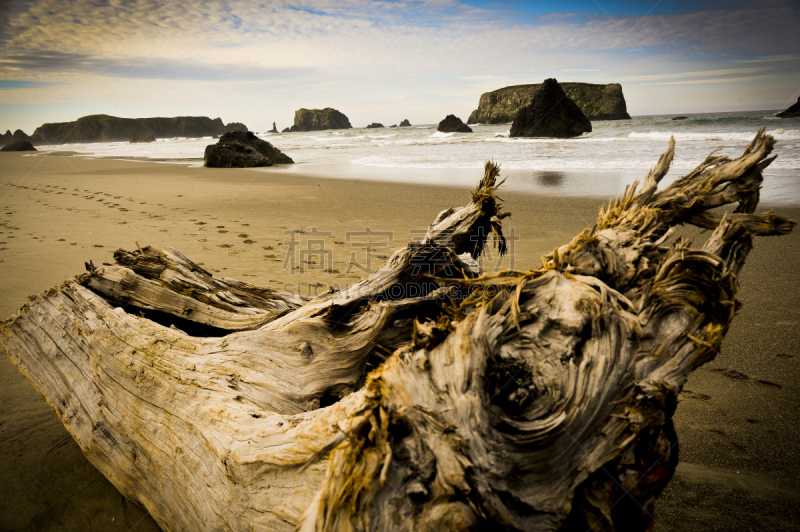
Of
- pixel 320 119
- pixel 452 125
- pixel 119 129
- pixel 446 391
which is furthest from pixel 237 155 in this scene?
pixel 119 129

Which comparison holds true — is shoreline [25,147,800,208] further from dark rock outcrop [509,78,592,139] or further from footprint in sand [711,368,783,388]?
dark rock outcrop [509,78,592,139]

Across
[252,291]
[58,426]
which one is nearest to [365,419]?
[252,291]

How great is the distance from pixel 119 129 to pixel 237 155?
74.2 m

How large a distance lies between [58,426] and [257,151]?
1723 centimetres

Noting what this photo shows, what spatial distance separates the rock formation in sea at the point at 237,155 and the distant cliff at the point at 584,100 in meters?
51.8

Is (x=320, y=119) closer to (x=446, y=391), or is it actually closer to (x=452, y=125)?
(x=452, y=125)

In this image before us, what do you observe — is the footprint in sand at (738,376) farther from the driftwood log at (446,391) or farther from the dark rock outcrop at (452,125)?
the dark rock outcrop at (452,125)

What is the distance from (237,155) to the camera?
17578 mm

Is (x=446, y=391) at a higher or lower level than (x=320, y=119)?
lower

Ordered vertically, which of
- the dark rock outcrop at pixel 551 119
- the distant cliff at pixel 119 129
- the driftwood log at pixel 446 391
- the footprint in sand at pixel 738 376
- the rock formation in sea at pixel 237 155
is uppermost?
the distant cliff at pixel 119 129

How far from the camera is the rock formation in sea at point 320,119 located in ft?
257

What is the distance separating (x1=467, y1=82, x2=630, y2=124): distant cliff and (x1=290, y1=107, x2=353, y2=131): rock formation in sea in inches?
1099

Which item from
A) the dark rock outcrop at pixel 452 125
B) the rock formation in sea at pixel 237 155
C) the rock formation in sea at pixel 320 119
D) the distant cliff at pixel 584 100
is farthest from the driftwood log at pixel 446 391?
the rock formation in sea at pixel 320 119

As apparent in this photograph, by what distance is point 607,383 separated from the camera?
136 centimetres
